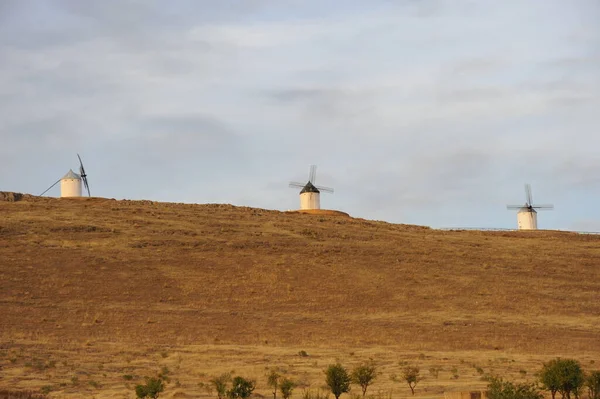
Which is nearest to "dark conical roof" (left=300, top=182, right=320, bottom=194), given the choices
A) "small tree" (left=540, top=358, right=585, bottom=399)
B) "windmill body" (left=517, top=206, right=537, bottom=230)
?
"windmill body" (left=517, top=206, right=537, bottom=230)

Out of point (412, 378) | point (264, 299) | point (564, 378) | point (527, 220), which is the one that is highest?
point (527, 220)

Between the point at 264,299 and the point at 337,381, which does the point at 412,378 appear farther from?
the point at 264,299

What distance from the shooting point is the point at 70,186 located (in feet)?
217

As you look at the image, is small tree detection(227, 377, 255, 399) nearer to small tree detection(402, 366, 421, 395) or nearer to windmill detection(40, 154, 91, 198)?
small tree detection(402, 366, 421, 395)

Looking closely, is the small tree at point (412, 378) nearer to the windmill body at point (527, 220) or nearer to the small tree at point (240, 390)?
the small tree at point (240, 390)

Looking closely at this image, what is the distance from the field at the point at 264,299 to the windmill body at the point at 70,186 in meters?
3.49

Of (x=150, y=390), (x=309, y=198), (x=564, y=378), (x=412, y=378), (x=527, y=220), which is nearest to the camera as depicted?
(x=150, y=390)

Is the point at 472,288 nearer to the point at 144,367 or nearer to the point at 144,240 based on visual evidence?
the point at 144,240

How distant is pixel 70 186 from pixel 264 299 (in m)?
27.0

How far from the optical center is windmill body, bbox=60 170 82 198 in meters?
66.0

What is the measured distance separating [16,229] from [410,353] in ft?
81.9

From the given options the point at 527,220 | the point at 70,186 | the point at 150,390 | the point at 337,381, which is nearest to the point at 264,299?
the point at 337,381

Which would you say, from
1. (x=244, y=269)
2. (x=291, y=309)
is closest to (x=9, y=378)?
(x=291, y=309)

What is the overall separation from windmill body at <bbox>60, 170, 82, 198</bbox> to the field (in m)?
3.49
